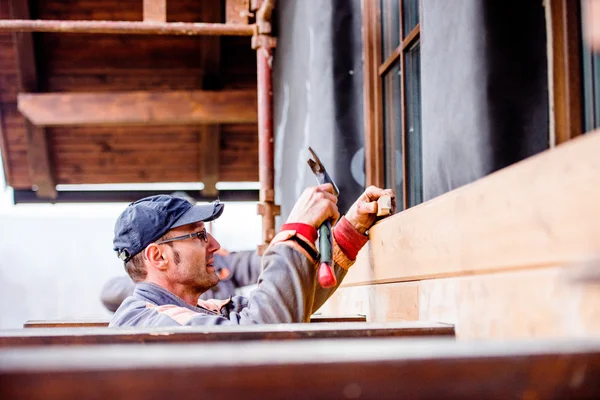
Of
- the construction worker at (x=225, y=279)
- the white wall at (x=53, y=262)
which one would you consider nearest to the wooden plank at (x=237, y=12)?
the construction worker at (x=225, y=279)

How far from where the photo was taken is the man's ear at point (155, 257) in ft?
8.32

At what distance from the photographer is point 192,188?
31.7 ft

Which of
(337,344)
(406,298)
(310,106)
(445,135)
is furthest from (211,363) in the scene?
(310,106)

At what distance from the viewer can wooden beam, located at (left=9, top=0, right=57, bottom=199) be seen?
309 inches

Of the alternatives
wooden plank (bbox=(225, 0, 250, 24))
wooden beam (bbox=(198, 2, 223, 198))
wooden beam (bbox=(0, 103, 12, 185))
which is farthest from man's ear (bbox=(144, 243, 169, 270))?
wooden beam (bbox=(0, 103, 12, 185))

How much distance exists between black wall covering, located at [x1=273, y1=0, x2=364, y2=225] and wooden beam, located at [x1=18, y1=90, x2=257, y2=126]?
3668 mm

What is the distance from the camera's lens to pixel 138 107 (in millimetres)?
7785

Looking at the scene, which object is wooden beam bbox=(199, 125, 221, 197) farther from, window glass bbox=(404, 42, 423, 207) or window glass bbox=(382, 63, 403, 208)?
window glass bbox=(404, 42, 423, 207)

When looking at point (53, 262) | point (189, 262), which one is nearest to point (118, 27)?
point (189, 262)

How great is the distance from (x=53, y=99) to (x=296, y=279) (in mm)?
6435

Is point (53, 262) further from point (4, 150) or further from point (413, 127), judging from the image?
point (413, 127)

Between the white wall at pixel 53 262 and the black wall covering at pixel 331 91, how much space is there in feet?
33.0

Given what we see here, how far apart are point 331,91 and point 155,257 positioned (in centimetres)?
142

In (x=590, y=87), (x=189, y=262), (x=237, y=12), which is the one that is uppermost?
(x=237, y=12)
